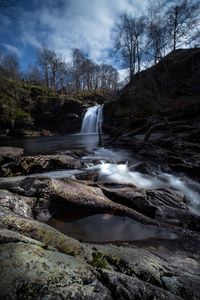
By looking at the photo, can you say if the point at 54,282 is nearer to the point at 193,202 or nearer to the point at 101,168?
the point at 193,202

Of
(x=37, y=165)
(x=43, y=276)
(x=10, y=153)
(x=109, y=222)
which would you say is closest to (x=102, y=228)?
(x=109, y=222)

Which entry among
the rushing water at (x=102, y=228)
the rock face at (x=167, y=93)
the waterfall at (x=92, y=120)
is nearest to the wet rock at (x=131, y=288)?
the rushing water at (x=102, y=228)

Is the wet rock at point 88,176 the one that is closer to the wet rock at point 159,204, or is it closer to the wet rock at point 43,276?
the wet rock at point 159,204

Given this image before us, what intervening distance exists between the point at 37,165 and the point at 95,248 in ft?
24.4

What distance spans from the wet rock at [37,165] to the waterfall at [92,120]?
2379cm

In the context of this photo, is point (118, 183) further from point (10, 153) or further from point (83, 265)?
point (10, 153)

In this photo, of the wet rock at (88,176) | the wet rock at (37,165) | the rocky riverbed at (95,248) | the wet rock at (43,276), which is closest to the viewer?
the wet rock at (43,276)

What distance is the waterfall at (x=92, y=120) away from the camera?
3534 cm

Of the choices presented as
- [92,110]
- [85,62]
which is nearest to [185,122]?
[92,110]

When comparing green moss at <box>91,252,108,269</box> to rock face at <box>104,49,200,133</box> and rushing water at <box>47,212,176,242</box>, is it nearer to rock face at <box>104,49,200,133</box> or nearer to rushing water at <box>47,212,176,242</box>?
rushing water at <box>47,212,176,242</box>

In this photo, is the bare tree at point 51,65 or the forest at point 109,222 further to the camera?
the bare tree at point 51,65

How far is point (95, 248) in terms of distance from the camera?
3.31 meters

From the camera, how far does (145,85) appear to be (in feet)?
Result: 74.7

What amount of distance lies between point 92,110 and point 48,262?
37.7 meters
